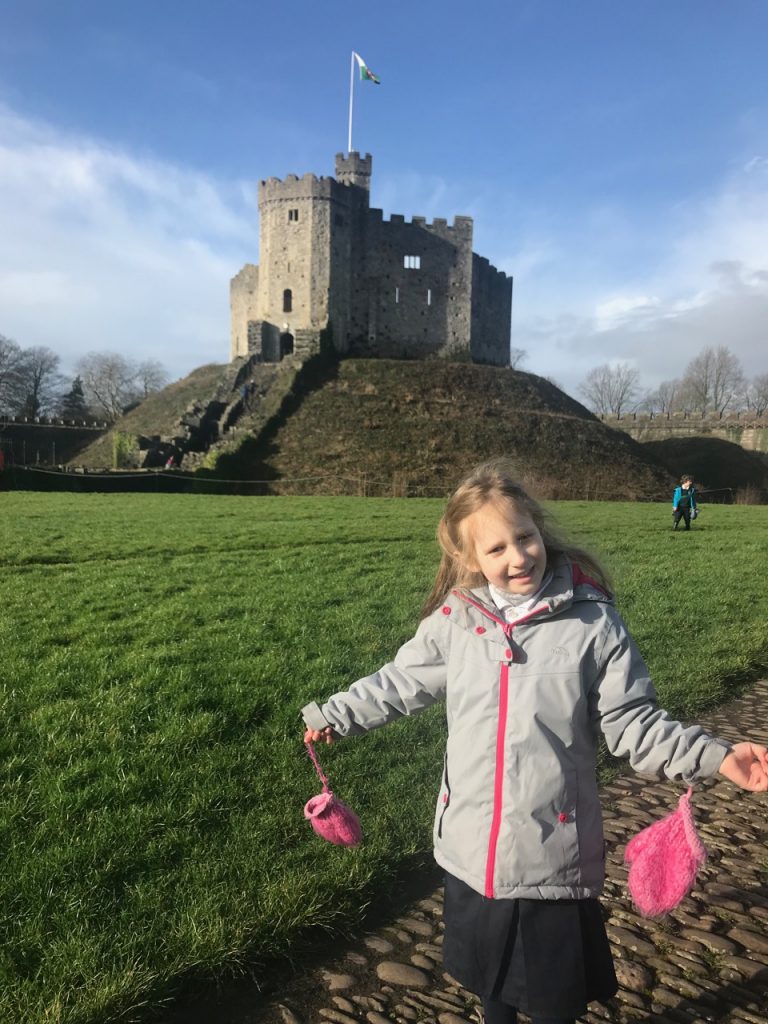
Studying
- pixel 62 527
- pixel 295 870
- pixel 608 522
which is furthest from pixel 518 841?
pixel 608 522

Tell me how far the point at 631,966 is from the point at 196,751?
2453 millimetres

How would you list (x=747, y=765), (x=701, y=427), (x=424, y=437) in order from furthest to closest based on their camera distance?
(x=701, y=427) < (x=424, y=437) < (x=747, y=765)

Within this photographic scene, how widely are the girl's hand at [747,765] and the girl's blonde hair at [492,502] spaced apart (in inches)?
24.2

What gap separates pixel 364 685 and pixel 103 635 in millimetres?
4481

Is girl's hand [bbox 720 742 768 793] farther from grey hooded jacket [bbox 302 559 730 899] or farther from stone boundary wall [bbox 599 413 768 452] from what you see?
stone boundary wall [bbox 599 413 768 452]

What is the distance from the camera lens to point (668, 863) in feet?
6.92

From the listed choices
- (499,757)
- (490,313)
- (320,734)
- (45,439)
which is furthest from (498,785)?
(490,313)

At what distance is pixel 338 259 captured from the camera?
4281cm

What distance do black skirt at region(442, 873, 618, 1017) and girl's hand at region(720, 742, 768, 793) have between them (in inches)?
23.1

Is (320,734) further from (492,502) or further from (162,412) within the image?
(162,412)

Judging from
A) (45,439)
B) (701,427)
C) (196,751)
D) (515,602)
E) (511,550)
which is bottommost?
(196,751)

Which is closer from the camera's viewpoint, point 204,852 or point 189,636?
point 204,852

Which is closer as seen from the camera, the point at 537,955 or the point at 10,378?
the point at 537,955

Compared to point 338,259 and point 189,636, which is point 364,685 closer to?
point 189,636
